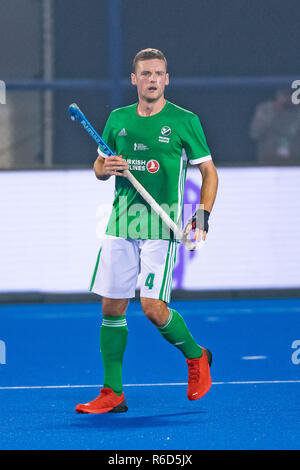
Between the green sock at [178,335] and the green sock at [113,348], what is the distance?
22 centimetres

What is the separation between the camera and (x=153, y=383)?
20.4 feet

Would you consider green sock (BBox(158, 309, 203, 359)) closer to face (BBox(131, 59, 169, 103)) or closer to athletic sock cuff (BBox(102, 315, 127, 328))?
athletic sock cuff (BBox(102, 315, 127, 328))

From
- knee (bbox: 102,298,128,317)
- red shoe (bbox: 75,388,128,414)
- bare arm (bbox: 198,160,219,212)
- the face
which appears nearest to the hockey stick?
bare arm (bbox: 198,160,219,212)

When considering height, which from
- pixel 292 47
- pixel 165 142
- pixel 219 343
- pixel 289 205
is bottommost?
pixel 219 343

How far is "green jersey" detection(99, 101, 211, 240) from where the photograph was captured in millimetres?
5375

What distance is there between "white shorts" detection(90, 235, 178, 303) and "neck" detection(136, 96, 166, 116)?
67cm

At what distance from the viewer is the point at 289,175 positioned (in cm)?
1015

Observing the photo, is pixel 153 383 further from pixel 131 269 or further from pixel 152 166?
pixel 152 166

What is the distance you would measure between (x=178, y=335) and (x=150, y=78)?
1.35 meters

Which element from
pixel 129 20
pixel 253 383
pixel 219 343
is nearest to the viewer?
pixel 253 383

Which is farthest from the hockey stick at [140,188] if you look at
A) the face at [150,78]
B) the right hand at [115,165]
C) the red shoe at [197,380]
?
the red shoe at [197,380]

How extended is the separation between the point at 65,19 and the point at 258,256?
5.20 meters
